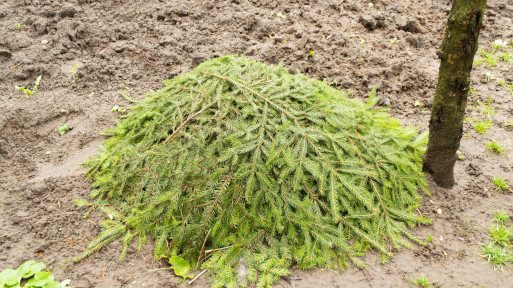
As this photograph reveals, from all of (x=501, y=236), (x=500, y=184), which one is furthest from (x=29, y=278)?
(x=500, y=184)

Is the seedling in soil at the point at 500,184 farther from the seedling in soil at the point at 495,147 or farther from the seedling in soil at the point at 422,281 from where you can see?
the seedling in soil at the point at 422,281

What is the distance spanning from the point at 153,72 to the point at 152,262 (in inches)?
124

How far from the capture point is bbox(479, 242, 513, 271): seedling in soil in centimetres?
271

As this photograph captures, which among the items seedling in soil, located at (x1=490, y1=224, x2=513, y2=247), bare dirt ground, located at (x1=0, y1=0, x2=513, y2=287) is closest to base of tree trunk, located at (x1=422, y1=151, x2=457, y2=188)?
bare dirt ground, located at (x1=0, y1=0, x2=513, y2=287)

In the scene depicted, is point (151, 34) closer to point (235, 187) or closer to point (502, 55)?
point (235, 187)

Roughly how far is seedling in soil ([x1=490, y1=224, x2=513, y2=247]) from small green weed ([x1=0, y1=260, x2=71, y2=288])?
337cm

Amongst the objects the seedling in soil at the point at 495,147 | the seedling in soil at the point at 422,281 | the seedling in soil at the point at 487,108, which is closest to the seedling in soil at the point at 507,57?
the seedling in soil at the point at 487,108

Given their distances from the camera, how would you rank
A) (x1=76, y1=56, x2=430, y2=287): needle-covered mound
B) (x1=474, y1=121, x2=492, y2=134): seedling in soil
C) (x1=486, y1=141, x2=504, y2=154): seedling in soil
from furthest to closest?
(x1=474, y1=121, x2=492, y2=134): seedling in soil
(x1=486, y1=141, x2=504, y2=154): seedling in soil
(x1=76, y1=56, x2=430, y2=287): needle-covered mound

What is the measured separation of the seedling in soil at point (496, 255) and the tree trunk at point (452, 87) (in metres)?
0.68

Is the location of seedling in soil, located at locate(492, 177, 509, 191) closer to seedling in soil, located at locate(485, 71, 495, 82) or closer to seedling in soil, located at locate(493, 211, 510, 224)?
seedling in soil, located at locate(493, 211, 510, 224)

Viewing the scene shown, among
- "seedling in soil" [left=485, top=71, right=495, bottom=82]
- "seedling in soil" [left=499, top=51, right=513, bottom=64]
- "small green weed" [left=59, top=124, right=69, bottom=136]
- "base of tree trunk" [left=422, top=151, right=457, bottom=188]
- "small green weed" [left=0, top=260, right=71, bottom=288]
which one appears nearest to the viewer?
"small green weed" [left=0, top=260, right=71, bottom=288]

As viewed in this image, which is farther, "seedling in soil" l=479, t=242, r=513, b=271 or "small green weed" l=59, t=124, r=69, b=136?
"small green weed" l=59, t=124, r=69, b=136

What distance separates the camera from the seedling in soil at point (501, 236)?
2.87m

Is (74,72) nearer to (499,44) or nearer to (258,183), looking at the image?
(258,183)
